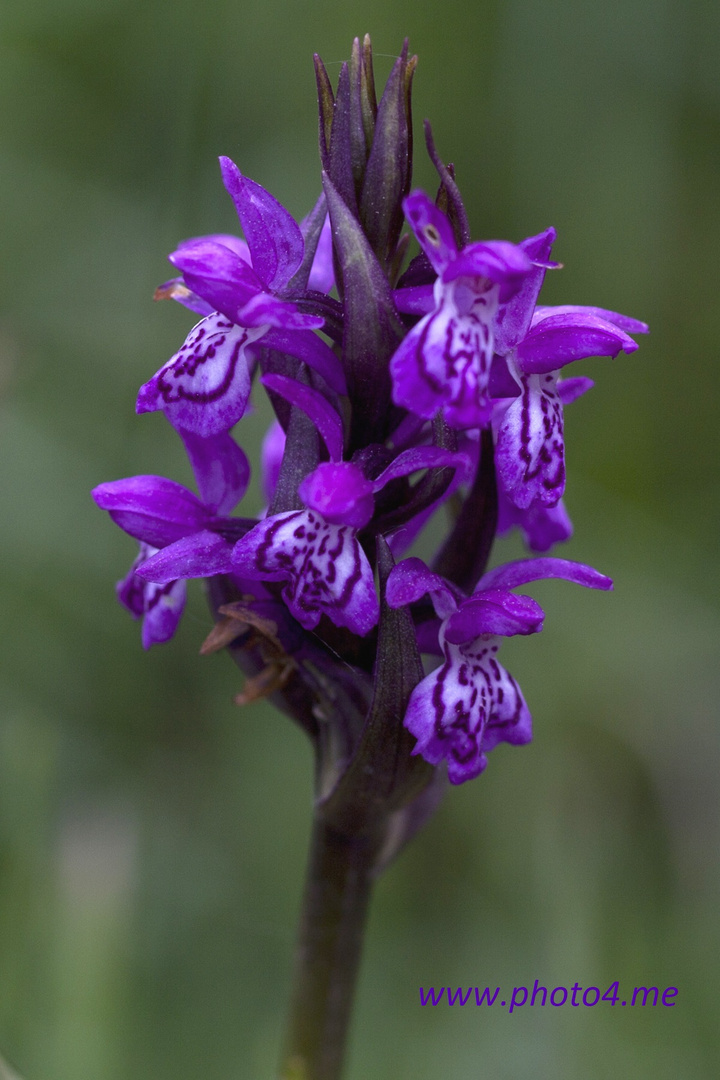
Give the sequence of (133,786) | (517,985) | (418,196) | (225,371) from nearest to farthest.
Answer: (418,196) < (225,371) < (517,985) < (133,786)

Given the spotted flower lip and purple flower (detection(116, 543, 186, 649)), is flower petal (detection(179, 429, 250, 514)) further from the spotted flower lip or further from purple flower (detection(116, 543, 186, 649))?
the spotted flower lip

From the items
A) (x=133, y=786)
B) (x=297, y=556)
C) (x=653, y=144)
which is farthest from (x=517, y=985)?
(x=653, y=144)

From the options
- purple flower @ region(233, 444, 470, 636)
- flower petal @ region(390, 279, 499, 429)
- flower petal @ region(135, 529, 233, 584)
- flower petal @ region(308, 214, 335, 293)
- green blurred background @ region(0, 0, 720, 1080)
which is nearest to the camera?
flower petal @ region(390, 279, 499, 429)

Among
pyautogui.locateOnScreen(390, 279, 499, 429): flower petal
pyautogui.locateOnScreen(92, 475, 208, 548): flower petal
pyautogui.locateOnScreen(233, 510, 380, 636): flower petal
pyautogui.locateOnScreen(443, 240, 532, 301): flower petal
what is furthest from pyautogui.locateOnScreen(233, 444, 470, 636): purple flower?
pyautogui.locateOnScreen(92, 475, 208, 548): flower petal

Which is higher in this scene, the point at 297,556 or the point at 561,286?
the point at 561,286

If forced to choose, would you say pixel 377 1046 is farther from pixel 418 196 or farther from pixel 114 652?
pixel 418 196

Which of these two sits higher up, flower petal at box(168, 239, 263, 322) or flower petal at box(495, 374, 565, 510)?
flower petal at box(168, 239, 263, 322)

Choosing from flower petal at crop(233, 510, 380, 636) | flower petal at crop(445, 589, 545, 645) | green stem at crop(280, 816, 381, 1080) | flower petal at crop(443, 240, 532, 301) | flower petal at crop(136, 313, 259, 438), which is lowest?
green stem at crop(280, 816, 381, 1080)
